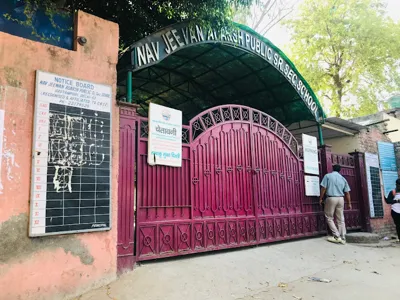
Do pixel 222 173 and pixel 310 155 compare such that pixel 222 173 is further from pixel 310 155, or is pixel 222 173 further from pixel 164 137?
pixel 310 155

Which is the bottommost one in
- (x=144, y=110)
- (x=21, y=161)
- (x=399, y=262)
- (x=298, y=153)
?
(x=399, y=262)

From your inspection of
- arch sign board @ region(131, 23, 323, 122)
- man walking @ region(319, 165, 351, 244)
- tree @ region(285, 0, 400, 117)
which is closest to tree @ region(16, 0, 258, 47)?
arch sign board @ region(131, 23, 323, 122)

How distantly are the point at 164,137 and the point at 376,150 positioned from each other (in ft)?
27.9

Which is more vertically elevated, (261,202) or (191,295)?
(261,202)

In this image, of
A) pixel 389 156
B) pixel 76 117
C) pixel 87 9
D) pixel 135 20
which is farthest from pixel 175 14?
pixel 389 156

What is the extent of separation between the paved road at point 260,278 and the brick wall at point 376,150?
3544 millimetres

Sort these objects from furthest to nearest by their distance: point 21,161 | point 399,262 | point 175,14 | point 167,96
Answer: point 167,96, point 399,262, point 175,14, point 21,161

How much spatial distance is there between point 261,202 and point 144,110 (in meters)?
6.10

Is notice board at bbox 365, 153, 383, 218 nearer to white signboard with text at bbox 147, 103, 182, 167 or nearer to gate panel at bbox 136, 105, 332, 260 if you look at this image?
gate panel at bbox 136, 105, 332, 260

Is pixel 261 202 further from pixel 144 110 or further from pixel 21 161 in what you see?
pixel 144 110

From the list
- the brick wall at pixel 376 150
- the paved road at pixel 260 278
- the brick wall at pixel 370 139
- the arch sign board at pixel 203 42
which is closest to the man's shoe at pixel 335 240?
the paved road at pixel 260 278

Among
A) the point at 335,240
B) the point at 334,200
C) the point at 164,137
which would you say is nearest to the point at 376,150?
the point at 334,200

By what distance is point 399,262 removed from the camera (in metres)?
6.09

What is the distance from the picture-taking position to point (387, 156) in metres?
10.6
